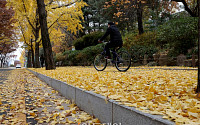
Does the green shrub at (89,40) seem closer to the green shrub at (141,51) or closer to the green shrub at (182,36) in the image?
the green shrub at (141,51)

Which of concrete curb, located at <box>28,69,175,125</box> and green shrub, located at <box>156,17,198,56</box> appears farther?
green shrub, located at <box>156,17,198,56</box>

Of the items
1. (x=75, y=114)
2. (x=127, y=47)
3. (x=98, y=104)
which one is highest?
(x=127, y=47)

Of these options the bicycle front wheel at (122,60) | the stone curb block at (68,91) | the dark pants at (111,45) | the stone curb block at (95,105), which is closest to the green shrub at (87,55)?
the dark pants at (111,45)

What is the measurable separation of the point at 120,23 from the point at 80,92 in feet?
68.2

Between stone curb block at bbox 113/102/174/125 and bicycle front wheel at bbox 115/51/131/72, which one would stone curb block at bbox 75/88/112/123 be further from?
bicycle front wheel at bbox 115/51/131/72

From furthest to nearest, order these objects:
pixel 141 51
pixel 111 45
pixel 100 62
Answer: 1. pixel 141 51
2. pixel 100 62
3. pixel 111 45

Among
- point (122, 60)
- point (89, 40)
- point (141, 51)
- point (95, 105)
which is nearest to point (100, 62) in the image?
point (122, 60)

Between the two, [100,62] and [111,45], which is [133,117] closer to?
[111,45]

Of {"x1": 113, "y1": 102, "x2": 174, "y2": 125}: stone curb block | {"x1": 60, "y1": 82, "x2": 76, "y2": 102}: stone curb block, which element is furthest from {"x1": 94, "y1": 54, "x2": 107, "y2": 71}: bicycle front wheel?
{"x1": 113, "y1": 102, "x2": 174, "y2": 125}: stone curb block

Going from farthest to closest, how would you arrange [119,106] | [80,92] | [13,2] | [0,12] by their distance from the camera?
[0,12] → [13,2] → [80,92] → [119,106]

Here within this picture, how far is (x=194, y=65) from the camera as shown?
10070 mm

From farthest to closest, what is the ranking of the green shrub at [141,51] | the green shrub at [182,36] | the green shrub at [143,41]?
the green shrub at [143,41] < the green shrub at [141,51] < the green shrub at [182,36]

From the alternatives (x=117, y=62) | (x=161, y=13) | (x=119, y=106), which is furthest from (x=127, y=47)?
(x=119, y=106)

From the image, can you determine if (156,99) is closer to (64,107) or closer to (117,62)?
(64,107)
